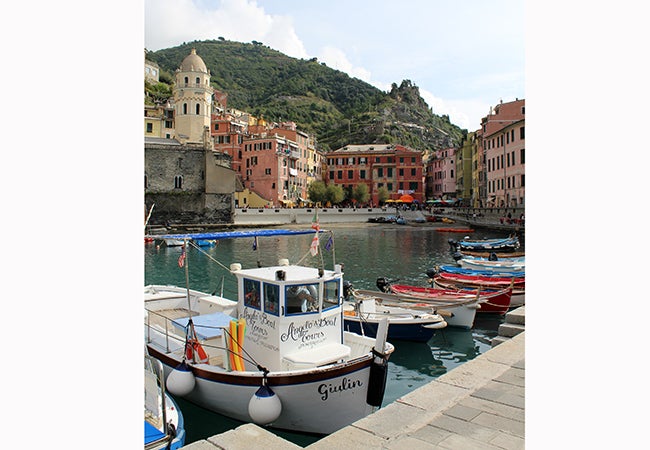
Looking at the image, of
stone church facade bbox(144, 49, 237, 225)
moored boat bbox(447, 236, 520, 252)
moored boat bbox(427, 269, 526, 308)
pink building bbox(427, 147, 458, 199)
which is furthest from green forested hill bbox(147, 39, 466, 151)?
moored boat bbox(427, 269, 526, 308)

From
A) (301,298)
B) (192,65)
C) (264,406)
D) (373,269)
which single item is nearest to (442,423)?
(264,406)

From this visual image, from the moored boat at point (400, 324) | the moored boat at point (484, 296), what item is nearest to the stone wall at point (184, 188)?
the moored boat at point (484, 296)

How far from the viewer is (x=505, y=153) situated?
35156mm

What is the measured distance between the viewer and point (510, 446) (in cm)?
315

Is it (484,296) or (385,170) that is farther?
(385,170)

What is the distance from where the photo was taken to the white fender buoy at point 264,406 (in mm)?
6047

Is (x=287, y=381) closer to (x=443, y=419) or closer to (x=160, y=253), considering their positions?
(x=443, y=419)

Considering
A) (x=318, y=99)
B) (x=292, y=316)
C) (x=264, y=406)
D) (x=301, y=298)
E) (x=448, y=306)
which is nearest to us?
(x=264, y=406)

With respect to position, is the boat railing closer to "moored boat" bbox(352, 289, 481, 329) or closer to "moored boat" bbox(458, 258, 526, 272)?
"moored boat" bbox(352, 289, 481, 329)

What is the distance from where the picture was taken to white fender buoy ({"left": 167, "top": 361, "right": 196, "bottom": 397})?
6.79m

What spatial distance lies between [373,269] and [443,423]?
18.0 meters

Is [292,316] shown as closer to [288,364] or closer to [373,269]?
[288,364]

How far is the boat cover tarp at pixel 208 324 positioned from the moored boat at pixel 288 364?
1.05ft
